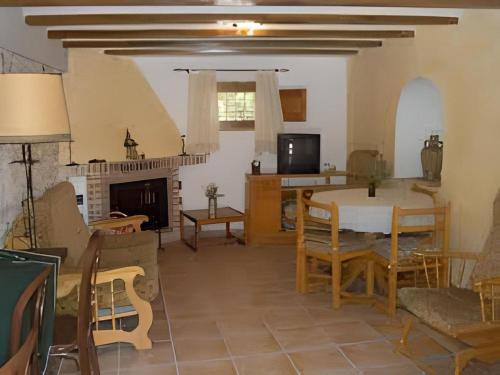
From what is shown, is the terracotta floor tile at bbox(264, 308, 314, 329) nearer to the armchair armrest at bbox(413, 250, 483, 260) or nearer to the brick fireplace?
the armchair armrest at bbox(413, 250, 483, 260)

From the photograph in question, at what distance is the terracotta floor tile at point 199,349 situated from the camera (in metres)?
3.29

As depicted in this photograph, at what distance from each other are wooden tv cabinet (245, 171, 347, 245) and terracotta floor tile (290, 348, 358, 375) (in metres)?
2.97

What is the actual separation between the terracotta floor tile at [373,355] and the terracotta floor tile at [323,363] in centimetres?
7

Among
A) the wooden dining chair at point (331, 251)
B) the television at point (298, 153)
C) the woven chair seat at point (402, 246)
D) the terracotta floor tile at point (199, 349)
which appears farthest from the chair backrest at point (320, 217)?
the television at point (298, 153)

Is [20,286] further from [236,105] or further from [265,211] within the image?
[236,105]

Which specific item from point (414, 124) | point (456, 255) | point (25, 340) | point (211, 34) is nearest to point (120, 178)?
point (211, 34)

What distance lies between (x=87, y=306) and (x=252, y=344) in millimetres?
A: 1286

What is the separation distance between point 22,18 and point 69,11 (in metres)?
0.37

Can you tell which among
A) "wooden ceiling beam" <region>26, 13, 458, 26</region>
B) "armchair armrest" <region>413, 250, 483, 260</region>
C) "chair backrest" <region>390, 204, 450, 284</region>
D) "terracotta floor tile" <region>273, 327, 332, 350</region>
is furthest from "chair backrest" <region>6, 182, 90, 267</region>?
"armchair armrest" <region>413, 250, 483, 260</region>

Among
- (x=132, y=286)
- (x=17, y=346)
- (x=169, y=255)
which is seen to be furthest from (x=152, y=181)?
(x=17, y=346)

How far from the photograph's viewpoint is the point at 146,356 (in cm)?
331

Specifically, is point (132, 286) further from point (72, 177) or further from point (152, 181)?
point (152, 181)

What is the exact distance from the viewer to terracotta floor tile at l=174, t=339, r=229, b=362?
129 inches

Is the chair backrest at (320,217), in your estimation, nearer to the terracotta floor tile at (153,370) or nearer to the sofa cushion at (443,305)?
the sofa cushion at (443,305)
